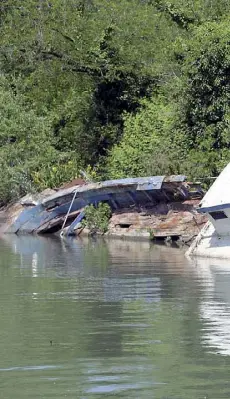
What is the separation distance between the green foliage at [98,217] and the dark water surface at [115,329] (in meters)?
9.61

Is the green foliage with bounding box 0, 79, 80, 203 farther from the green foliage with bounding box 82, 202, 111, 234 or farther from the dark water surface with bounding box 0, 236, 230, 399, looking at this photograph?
the dark water surface with bounding box 0, 236, 230, 399

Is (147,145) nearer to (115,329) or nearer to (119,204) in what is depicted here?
(119,204)

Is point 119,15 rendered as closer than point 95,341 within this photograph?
No

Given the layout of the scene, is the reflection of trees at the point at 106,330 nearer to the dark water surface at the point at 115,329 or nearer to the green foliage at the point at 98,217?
the dark water surface at the point at 115,329

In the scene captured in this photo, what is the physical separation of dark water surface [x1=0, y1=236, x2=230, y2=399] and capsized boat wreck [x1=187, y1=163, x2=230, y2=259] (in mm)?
1140

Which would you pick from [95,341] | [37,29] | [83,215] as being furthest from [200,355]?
[37,29]

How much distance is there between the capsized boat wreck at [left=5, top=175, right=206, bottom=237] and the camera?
31016 millimetres

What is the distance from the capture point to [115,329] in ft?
45.3

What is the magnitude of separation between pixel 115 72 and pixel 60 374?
101 ft

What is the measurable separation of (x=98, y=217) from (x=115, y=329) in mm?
19936

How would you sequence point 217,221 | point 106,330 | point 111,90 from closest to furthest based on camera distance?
point 106,330
point 217,221
point 111,90

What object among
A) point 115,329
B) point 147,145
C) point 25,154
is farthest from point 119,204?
point 115,329

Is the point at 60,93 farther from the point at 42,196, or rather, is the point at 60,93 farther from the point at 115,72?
the point at 42,196

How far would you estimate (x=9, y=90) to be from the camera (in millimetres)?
41375
